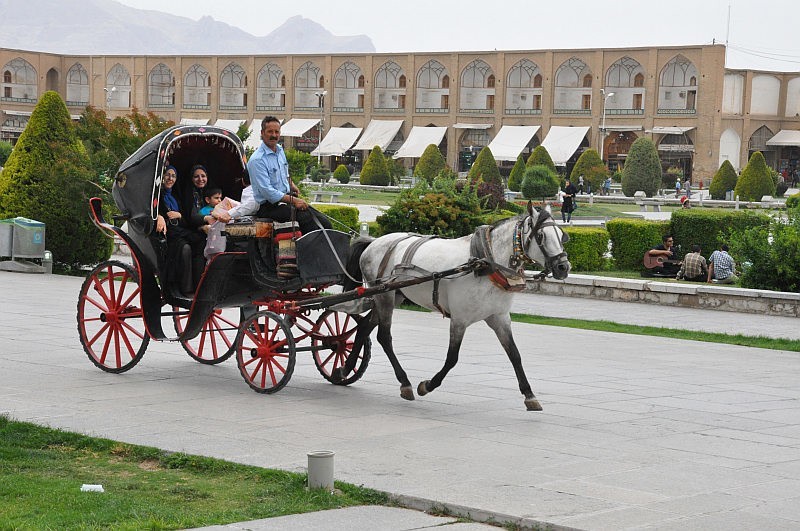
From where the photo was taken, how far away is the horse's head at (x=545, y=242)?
7.78 m

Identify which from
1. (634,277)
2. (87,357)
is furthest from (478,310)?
(634,277)

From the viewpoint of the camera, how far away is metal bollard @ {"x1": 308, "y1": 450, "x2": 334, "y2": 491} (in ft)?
18.4

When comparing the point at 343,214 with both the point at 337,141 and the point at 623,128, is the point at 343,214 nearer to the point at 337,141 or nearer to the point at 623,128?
the point at 623,128

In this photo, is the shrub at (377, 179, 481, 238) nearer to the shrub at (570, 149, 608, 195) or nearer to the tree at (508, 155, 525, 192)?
the tree at (508, 155, 525, 192)

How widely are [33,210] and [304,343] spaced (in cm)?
885

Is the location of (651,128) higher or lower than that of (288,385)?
higher

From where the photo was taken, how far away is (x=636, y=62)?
62562 millimetres

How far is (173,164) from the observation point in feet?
31.8

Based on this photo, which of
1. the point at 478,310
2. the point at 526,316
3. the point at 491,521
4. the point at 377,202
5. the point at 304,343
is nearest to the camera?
the point at 491,521

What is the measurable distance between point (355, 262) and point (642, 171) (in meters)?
39.3

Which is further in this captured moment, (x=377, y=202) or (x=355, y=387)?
(x=377, y=202)

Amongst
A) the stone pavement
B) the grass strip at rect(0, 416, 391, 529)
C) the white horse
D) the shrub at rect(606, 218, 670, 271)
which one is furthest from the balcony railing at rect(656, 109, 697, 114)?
the grass strip at rect(0, 416, 391, 529)

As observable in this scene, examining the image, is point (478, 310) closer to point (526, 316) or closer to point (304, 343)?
point (304, 343)

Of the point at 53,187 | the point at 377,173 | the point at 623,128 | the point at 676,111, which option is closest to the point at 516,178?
the point at 377,173
